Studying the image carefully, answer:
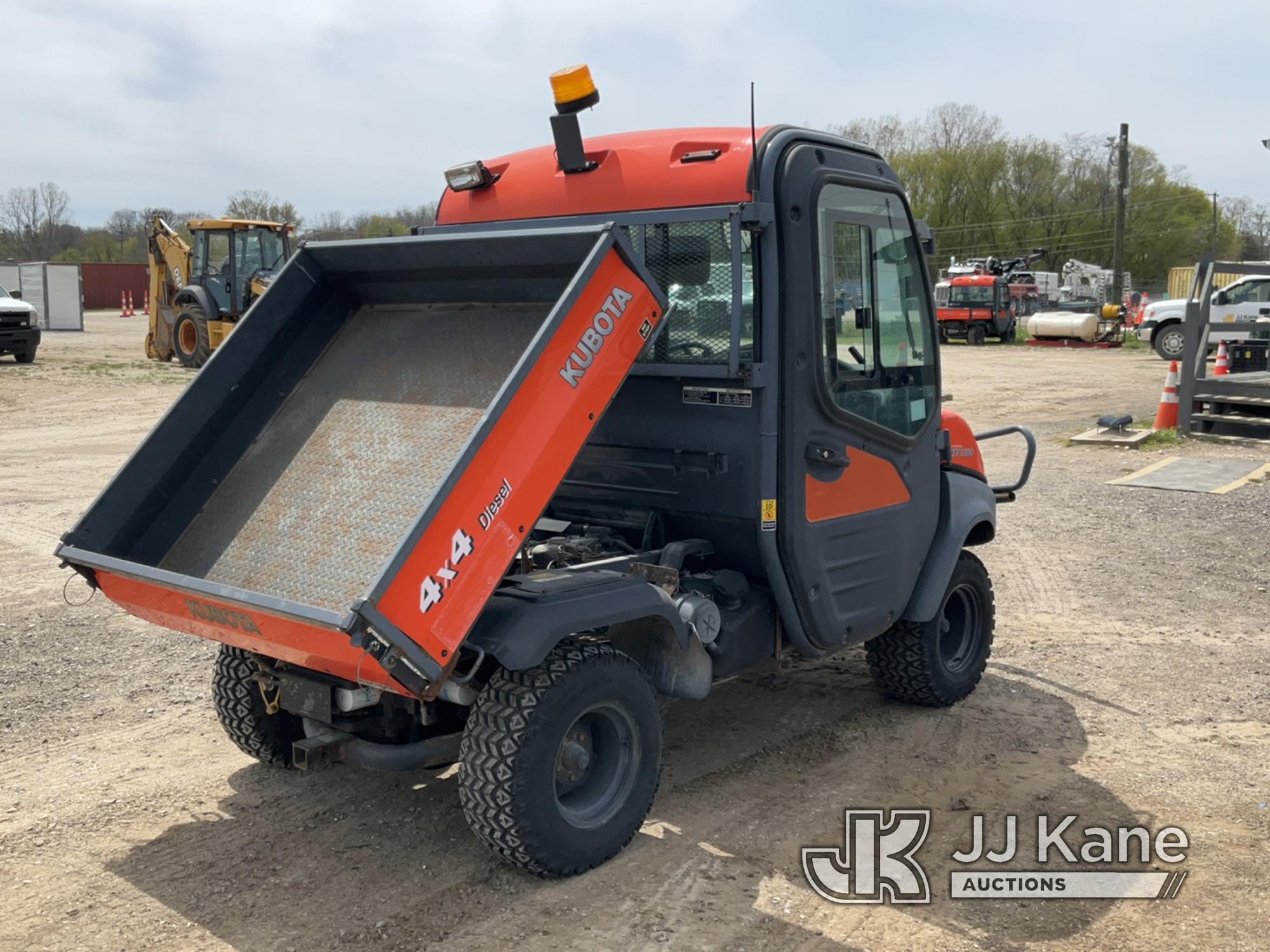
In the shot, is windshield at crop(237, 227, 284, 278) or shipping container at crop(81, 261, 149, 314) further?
shipping container at crop(81, 261, 149, 314)

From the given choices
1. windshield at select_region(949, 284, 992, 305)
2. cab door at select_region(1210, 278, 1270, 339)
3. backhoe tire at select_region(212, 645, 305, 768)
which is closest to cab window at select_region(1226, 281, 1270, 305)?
cab door at select_region(1210, 278, 1270, 339)

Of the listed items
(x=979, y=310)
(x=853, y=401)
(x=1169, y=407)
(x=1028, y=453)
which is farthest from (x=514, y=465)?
(x=979, y=310)

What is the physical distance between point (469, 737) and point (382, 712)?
0.48 metres

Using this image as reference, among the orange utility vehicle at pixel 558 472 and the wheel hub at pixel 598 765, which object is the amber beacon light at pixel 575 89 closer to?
the orange utility vehicle at pixel 558 472

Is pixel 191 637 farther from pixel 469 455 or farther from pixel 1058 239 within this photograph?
pixel 1058 239

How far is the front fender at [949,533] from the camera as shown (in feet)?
16.8

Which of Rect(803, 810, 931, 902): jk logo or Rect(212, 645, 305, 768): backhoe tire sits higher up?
Rect(212, 645, 305, 768): backhoe tire

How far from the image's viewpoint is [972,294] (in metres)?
36.0

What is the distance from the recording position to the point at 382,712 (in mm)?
3934

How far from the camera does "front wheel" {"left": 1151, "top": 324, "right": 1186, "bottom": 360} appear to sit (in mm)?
26797

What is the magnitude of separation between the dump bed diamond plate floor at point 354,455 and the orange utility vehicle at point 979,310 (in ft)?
108

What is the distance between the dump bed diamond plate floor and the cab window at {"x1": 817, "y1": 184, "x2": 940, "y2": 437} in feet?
3.76

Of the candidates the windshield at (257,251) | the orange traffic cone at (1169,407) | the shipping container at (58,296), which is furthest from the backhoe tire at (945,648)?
the shipping container at (58,296)

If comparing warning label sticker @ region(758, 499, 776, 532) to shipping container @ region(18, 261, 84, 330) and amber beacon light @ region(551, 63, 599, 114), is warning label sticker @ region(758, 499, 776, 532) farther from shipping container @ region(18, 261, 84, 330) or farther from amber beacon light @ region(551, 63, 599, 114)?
shipping container @ region(18, 261, 84, 330)
